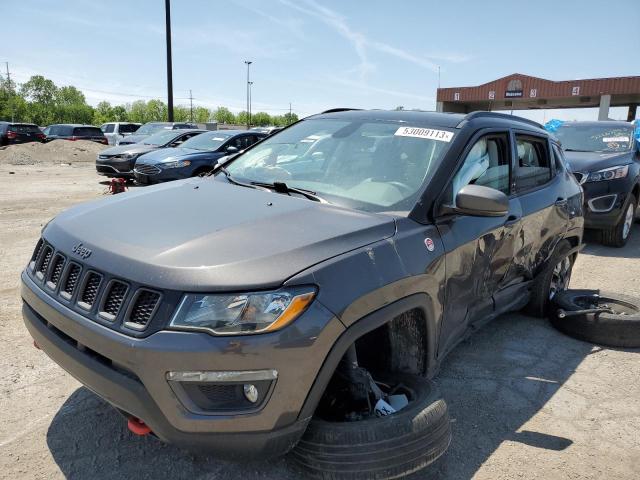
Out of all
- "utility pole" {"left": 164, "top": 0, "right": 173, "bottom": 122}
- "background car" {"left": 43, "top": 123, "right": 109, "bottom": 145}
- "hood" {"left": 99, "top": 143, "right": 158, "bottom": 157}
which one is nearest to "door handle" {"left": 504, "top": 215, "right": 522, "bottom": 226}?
"hood" {"left": 99, "top": 143, "right": 158, "bottom": 157}

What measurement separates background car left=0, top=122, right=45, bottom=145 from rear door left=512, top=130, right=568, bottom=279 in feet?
88.9

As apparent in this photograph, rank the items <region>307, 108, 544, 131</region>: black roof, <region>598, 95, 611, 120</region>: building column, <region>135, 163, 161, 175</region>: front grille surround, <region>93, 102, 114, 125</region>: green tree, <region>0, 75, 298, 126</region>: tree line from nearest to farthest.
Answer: <region>307, 108, 544, 131</region>: black roof → <region>135, 163, 161, 175</region>: front grille surround → <region>598, 95, 611, 120</region>: building column → <region>0, 75, 298, 126</region>: tree line → <region>93, 102, 114, 125</region>: green tree

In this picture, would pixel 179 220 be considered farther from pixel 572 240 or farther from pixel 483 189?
pixel 572 240

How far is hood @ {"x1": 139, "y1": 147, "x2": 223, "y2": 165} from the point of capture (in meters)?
10.8

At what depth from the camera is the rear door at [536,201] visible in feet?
12.2

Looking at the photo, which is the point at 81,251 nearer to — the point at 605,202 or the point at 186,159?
the point at 605,202

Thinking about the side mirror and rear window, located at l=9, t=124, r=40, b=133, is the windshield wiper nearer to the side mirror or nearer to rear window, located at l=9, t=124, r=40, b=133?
the side mirror

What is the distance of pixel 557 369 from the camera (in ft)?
11.9

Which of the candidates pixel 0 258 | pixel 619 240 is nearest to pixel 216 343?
pixel 0 258

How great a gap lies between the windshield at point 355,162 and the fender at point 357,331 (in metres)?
0.53

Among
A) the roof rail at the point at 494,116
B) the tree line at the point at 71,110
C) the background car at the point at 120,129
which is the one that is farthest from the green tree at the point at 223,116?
the roof rail at the point at 494,116

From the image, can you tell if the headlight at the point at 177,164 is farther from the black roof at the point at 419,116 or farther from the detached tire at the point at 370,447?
the detached tire at the point at 370,447

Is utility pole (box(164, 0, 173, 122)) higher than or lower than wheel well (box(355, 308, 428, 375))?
higher

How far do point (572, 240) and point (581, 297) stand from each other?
0.58m
